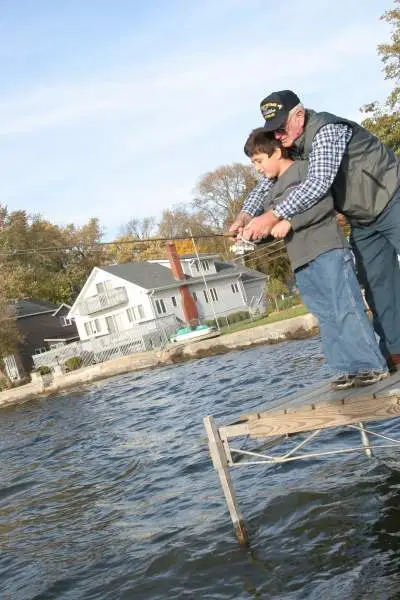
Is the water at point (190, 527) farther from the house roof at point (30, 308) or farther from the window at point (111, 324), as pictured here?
the house roof at point (30, 308)

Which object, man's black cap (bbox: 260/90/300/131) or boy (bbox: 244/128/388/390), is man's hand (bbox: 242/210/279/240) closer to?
boy (bbox: 244/128/388/390)

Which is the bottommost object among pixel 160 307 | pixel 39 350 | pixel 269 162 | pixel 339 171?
pixel 339 171

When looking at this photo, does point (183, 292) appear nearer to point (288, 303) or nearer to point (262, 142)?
point (288, 303)

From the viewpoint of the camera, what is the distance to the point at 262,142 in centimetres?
489

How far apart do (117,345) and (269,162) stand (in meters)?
42.5

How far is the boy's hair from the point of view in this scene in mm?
4852

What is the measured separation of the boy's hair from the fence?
3998 cm

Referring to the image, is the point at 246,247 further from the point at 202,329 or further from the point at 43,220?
the point at 43,220

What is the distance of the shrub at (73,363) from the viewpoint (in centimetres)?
4581

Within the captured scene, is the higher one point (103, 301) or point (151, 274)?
point (151, 274)

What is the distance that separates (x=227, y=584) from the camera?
5.10 m

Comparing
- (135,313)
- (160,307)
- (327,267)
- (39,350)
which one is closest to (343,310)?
(327,267)

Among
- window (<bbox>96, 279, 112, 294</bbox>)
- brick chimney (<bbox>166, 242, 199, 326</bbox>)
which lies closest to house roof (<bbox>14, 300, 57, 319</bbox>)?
window (<bbox>96, 279, 112, 294</bbox>)

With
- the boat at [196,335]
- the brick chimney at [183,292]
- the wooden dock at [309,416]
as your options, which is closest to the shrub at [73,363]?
the boat at [196,335]
